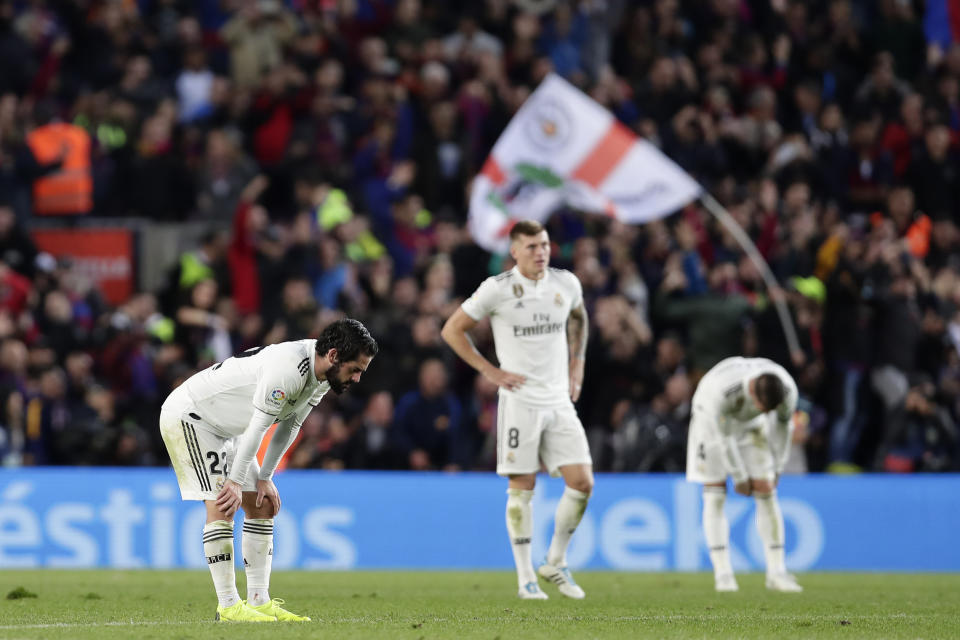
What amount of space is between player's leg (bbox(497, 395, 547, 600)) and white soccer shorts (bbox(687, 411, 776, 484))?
6.20ft

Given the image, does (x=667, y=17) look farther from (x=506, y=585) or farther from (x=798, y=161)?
(x=506, y=585)

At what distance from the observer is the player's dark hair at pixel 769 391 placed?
1223 cm

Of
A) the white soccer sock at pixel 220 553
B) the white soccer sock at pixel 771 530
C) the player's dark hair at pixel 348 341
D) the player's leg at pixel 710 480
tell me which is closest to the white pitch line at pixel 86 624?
the white soccer sock at pixel 220 553

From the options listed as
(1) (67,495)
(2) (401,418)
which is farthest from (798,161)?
(1) (67,495)

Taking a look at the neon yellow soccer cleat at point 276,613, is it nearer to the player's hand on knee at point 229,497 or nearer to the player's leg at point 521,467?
the player's hand on knee at point 229,497

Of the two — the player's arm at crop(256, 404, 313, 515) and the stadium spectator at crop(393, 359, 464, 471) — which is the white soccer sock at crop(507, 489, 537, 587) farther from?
the stadium spectator at crop(393, 359, 464, 471)

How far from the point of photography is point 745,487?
43.8ft

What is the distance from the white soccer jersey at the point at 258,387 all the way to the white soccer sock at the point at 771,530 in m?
5.23

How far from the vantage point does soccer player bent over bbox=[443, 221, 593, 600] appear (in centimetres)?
1170

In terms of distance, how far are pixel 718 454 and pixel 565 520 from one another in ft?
5.69

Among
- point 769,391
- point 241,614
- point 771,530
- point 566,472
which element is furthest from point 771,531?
point 241,614

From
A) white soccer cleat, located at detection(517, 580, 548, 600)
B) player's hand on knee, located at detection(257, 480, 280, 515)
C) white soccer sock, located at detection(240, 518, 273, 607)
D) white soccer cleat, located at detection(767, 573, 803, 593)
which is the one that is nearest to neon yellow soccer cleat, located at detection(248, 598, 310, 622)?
white soccer sock, located at detection(240, 518, 273, 607)

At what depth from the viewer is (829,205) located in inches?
826

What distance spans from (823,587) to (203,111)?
36.5ft
